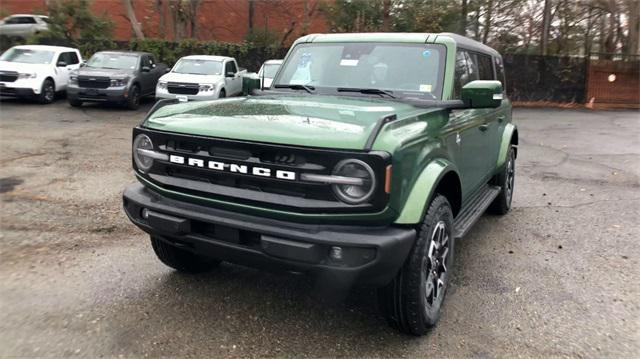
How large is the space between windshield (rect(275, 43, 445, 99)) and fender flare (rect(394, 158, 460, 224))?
95 cm

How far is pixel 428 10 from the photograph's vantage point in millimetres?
22859

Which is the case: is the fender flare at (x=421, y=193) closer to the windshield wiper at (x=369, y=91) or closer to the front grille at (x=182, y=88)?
the windshield wiper at (x=369, y=91)

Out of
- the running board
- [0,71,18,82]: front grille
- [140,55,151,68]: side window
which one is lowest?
the running board

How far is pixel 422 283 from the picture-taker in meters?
3.22

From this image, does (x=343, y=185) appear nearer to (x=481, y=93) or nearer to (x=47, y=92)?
(x=481, y=93)

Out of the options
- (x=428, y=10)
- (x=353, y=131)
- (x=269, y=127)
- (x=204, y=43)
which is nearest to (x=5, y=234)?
(x=269, y=127)

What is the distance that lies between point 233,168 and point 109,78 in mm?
12853

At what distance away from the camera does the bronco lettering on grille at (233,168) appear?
2.96 metres

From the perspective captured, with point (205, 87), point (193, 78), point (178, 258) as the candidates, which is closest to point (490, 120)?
point (178, 258)

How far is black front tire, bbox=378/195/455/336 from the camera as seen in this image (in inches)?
124

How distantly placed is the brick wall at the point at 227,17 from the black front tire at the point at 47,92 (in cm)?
1096

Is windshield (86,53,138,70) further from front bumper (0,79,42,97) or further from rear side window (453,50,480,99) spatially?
rear side window (453,50,480,99)

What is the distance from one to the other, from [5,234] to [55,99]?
12.3 metres

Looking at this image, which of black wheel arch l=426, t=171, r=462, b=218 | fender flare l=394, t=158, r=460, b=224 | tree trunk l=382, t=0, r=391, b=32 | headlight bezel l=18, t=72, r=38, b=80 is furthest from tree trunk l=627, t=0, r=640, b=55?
fender flare l=394, t=158, r=460, b=224
